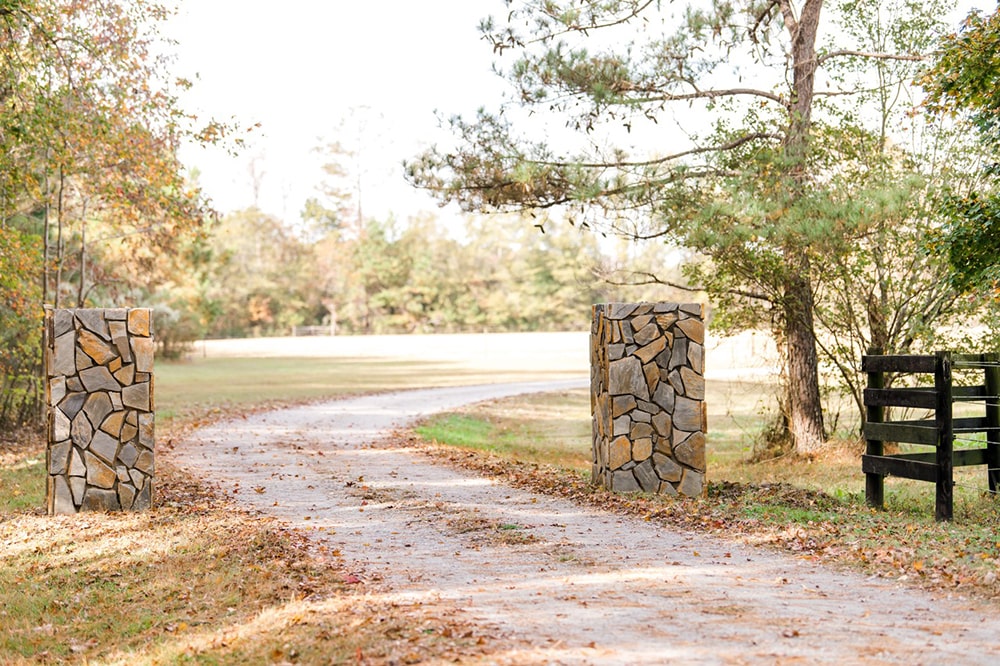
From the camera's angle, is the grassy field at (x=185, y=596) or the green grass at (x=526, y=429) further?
the green grass at (x=526, y=429)

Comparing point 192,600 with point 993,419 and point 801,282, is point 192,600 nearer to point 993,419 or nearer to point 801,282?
point 993,419

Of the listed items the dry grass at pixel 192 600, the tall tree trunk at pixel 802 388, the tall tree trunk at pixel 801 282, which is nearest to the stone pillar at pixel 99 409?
the dry grass at pixel 192 600

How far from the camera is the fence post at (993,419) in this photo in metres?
9.34

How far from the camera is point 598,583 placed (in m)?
6.20

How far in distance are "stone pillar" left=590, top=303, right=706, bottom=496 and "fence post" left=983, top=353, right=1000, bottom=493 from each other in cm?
266

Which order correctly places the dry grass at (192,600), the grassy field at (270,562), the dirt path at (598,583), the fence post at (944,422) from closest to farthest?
the dirt path at (598,583) → the dry grass at (192,600) → the grassy field at (270,562) → the fence post at (944,422)

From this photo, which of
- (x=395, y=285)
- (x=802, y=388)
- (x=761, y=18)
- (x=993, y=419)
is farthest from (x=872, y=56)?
(x=395, y=285)

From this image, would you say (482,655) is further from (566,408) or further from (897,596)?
(566,408)

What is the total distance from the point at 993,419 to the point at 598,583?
17.0 ft

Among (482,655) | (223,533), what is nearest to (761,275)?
(223,533)

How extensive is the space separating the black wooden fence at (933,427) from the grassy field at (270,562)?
1.23 ft

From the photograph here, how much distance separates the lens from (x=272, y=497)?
397 inches

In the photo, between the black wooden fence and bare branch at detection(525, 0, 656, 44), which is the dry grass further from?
bare branch at detection(525, 0, 656, 44)

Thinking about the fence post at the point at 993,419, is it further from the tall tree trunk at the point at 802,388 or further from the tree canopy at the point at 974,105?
the tall tree trunk at the point at 802,388
